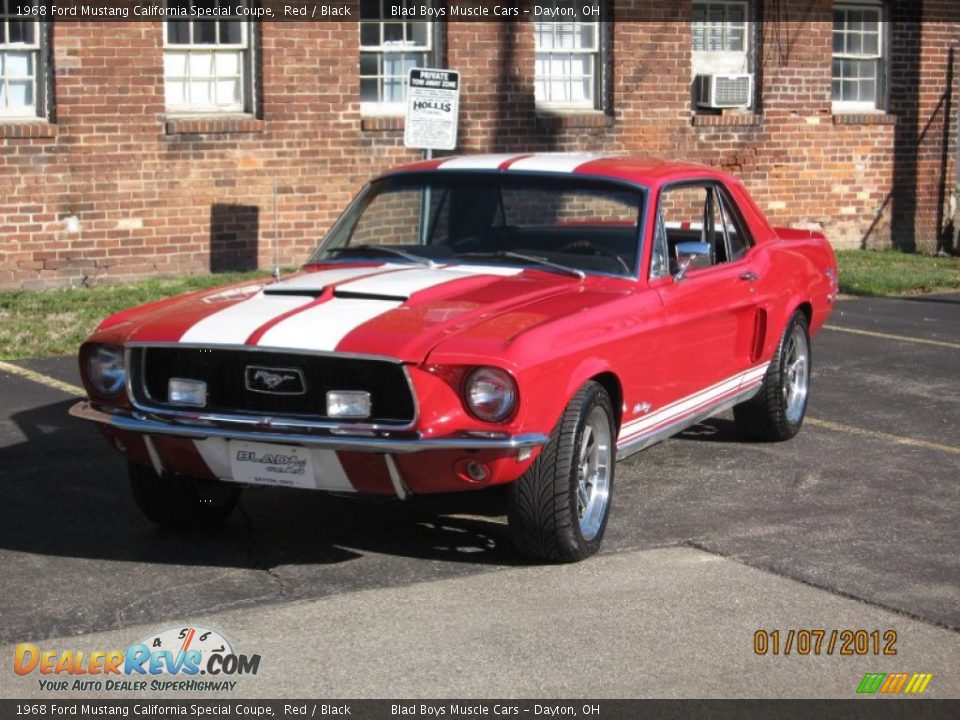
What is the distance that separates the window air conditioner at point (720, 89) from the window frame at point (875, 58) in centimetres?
158

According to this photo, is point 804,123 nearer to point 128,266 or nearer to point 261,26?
point 261,26

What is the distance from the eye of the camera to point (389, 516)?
6887mm

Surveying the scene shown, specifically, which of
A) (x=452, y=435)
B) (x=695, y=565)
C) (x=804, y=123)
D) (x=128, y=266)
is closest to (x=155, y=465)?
(x=452, y=435)

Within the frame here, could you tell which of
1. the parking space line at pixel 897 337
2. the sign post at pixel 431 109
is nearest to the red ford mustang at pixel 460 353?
the parking space line at pixel 897 337

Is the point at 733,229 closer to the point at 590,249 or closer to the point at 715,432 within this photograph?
the point at 715,432

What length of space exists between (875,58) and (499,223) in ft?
45.7

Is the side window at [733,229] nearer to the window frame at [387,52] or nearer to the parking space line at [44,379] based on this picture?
the parking space line at [44,379]

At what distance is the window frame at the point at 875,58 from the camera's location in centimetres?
1966

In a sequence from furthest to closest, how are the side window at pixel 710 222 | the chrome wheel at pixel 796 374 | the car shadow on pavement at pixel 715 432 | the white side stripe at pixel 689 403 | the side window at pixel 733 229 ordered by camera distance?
1. the car shadow on pavement at pixel 715 432
2. the chrome wheel at pixel 796 374
3. the side window at pixel 733 229
4. the side window at pixel 710 222
5. the white side stripe at pixel 689 403

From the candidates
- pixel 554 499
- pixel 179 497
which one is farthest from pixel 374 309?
pixel 179 497

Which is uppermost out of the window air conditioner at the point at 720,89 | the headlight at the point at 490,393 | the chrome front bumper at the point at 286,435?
the window air conditioner at the point at 720,89

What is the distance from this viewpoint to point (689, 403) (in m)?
7.29

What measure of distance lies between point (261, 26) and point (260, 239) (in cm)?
204

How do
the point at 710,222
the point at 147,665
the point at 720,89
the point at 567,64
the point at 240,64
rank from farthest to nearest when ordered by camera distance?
1. the point at 720,89
2. the point at 567,64
3. the point at 240,64
4. the point at 710,222
5. the point at 147,665
